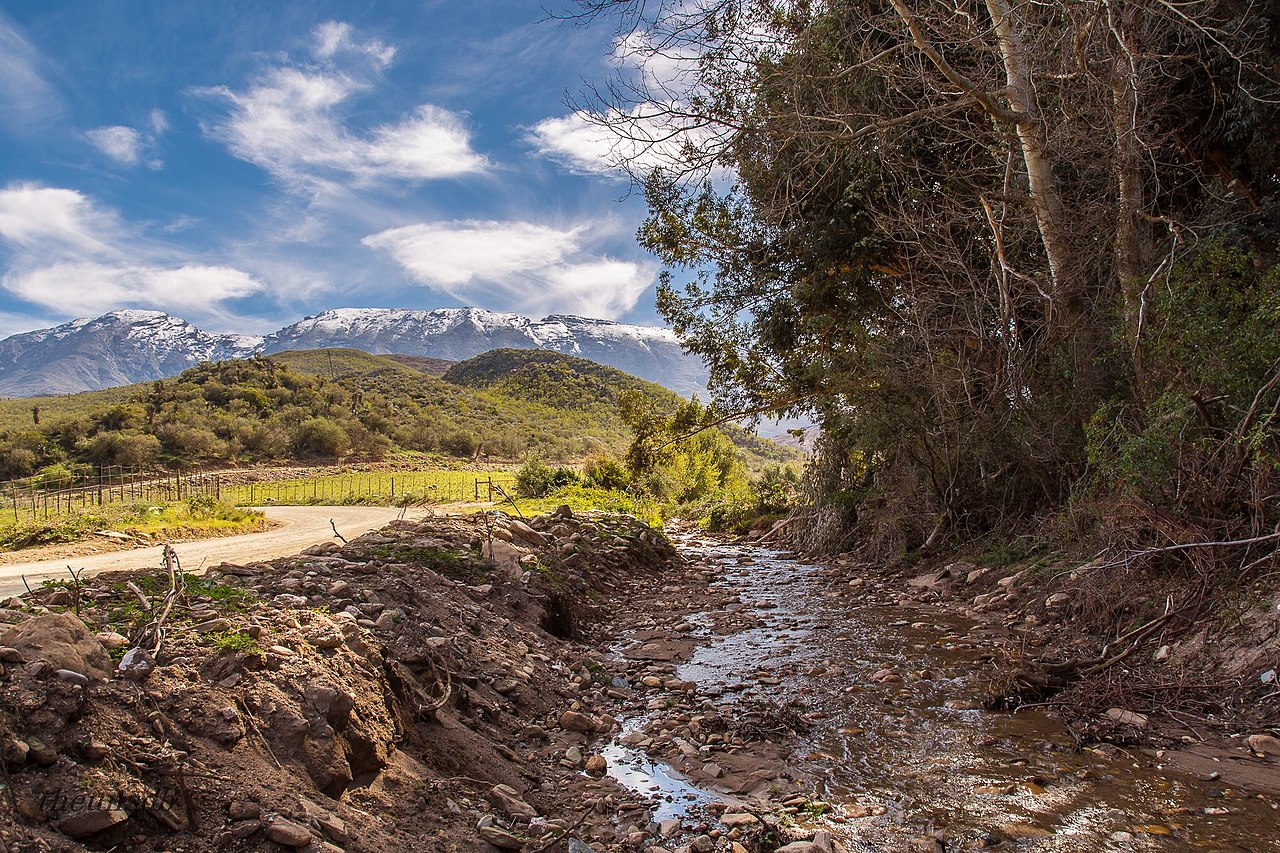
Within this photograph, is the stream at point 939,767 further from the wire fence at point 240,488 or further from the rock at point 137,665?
the wire fence at point 240,488

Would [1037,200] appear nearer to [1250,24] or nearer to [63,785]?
[1250,24]

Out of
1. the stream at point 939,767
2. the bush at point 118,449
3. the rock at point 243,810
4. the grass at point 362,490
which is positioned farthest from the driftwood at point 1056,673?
the bush at point 118,449

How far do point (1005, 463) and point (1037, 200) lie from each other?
4.19m

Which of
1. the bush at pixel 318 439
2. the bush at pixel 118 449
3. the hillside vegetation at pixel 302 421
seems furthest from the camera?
the bush at pixel 318 439

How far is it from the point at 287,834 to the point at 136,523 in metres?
19.5

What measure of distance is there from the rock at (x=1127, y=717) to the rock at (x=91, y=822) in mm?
5589

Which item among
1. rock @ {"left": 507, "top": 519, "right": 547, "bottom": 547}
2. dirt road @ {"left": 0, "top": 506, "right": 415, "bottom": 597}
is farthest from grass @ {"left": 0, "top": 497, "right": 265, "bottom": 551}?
rock @ {"left": 507, "top": 519, "right": 547, "bottom": 547}

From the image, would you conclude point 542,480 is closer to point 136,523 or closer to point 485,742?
point 136,523

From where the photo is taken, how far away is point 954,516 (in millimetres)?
11828

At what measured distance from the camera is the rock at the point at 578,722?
533 centimetres

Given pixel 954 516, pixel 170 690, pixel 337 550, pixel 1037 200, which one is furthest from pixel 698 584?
pixel 170 690

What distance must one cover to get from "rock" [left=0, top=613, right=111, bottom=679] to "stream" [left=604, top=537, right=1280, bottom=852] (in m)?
2.89

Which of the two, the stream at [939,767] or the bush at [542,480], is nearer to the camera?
the stream at [939,767]

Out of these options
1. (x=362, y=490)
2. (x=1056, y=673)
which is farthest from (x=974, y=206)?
(x=362, y=490)
